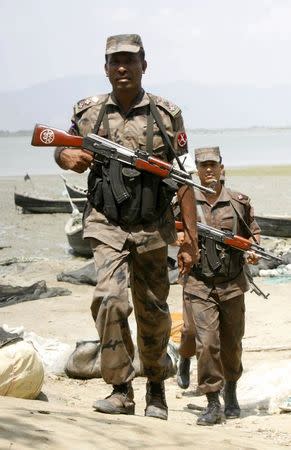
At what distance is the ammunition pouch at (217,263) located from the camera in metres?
6.75

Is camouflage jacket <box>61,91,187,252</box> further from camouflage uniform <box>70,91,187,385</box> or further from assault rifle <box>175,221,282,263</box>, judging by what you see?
assault rifle <box>175,221,282,263</box>

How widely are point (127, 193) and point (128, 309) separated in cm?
60

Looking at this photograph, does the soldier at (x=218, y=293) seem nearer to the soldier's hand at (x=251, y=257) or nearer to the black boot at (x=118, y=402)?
the soldier's hand at (x=251, y=257)

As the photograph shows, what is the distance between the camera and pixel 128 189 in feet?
17.5

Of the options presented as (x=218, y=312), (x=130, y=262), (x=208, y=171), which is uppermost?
(x=208, y=171)

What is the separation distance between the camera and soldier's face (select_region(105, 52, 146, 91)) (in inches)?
211

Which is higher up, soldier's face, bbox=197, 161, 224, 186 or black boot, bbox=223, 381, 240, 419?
soldier's face, bbox=197, 161, 224, 186

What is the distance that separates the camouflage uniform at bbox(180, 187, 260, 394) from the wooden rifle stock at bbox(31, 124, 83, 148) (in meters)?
1.71

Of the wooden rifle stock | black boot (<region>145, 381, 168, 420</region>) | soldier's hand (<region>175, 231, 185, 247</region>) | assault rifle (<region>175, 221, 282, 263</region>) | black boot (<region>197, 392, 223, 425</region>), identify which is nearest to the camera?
the wooden rifle stock

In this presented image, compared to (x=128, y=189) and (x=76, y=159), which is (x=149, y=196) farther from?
(x=76, y=159)

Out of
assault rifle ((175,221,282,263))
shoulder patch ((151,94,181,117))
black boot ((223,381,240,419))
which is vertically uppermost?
shoulder patch ((151,94,181,117))

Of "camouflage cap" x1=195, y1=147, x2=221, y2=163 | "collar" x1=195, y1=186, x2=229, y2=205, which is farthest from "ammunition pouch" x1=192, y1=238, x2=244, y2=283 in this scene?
"camouflage cap" x1=195, y1=147, x2=221, y2=163

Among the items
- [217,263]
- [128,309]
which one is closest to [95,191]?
[128,309]

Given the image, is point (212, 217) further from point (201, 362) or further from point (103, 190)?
point (103, 190)
